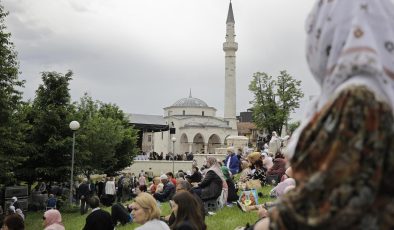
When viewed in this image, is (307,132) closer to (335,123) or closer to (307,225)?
(335,123)

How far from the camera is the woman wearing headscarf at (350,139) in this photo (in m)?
1.68

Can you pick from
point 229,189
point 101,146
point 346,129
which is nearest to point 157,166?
point 101,146

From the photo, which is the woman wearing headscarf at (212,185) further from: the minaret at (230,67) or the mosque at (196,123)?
the minaret at (230,67)

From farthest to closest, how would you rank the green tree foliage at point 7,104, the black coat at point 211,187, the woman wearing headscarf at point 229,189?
the green tree foliage at point 7,104 → the woman wearing headscarf at point 229,189 → the black coat at point 211,187

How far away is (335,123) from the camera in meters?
1.74

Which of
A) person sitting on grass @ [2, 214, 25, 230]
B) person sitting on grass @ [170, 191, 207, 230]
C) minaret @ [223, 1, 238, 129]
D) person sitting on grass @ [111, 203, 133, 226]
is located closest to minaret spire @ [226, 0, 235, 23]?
minaret @ [223, 1, 238, 129]

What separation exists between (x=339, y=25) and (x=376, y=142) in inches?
21.9

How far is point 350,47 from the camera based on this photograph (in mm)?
1870

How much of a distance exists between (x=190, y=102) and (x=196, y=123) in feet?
45.9

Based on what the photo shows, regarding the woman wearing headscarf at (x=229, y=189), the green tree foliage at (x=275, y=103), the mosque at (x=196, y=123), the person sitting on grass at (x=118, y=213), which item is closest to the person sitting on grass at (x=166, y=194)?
the person sitting on grass at (x=118, y=213)

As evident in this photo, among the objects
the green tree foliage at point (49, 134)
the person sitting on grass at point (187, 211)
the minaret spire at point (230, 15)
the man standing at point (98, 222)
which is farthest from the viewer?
the minaret spire at point (230, 15)

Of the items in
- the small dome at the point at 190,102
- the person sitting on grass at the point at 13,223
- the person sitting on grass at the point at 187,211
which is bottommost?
the person sitting on grass at the point at 13,223

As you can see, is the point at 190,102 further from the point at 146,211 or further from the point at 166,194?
the point at 146,211

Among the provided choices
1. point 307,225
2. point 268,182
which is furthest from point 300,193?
point 268,182
